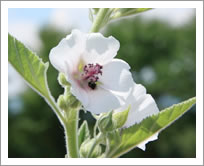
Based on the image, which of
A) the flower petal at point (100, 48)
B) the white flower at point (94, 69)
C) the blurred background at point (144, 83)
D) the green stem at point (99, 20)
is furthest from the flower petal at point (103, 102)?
the blurred background at point (144, 83)

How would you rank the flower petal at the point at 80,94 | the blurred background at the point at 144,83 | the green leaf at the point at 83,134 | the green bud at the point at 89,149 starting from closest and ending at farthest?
1. the flower petal at the point at 80,94
2. the green bud at the point at 89,149
3. the green leaf at the point at 83,134
4. the blurred background at the point at 144,83

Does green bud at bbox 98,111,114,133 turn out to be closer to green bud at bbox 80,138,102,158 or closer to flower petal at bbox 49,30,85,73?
green bud at bbox 80,138,102,158

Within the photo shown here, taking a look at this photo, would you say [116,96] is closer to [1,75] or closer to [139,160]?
[139,160]

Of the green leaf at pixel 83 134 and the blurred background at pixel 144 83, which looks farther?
the blurred background at pixel 144 83

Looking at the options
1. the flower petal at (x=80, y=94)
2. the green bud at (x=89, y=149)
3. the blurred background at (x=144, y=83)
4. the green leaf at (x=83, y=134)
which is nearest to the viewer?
the flower petal at (x=80, y=94)

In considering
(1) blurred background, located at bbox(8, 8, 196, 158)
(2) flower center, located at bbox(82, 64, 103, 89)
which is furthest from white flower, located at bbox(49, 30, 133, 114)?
(1) blurred background, located at bbox(8, 8, 196, 158)

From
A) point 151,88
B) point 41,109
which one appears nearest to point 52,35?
point 41,109

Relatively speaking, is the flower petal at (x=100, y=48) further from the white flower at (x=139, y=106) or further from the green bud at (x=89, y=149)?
the green bud at (x=89, y=149)
